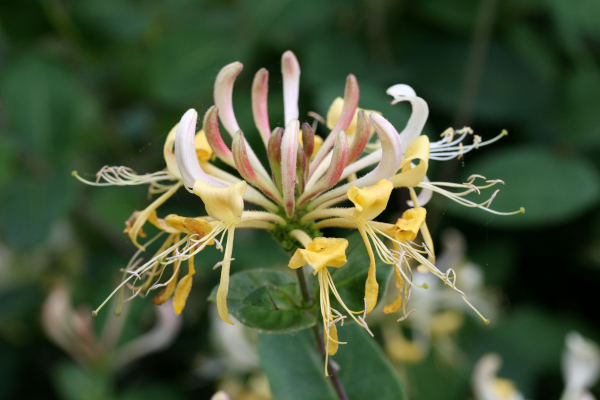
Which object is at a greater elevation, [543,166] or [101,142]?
[543,166]

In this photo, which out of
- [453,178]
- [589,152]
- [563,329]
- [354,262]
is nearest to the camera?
[354,262]

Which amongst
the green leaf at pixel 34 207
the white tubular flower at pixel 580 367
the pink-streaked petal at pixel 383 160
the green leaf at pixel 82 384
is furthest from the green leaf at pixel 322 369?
the green leaf at pixel 34 207

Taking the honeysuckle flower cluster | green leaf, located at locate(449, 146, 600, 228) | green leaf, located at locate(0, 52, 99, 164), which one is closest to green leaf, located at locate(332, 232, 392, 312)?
the honeysuckle flower cluster

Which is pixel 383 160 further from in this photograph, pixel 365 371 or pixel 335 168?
pixel 365 371

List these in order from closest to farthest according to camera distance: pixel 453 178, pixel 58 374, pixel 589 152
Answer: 1. pixel 58 374
2. pixel 453 178
3. pixel 589 152

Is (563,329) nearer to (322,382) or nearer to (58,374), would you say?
(322,382)

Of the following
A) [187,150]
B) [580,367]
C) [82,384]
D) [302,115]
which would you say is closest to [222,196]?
[187,150]

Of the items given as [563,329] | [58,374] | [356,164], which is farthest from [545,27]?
[58,374]

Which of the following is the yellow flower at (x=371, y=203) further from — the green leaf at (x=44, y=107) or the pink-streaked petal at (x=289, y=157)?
the green leaf at (x=44, y=107)

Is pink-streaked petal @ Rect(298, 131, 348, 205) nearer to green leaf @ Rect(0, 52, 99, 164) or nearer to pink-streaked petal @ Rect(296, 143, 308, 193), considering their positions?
pink-streaked petal @ Rect(296, 143, 308, 193)
